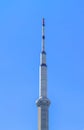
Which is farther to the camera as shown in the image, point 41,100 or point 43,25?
point 43,25

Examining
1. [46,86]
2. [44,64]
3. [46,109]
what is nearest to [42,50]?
[44,64]

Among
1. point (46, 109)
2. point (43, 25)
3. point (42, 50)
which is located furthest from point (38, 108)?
point (43, 25)

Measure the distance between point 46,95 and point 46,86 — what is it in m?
4.16

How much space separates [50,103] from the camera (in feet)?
534

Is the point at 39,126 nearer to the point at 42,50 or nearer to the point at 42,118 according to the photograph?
the point at 42,118

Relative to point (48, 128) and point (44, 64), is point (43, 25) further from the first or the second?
point (48, 128)

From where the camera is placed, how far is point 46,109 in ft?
525

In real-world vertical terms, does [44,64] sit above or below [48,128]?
above

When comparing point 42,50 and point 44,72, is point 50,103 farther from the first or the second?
point 42,50

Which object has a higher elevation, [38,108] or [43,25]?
[43,25]

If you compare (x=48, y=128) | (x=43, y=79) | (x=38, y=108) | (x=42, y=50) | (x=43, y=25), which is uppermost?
(x=43, y=25)

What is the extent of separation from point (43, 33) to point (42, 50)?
888 centimetres

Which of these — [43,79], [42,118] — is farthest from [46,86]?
[42,118]

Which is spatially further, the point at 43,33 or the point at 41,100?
the point at 43,33
